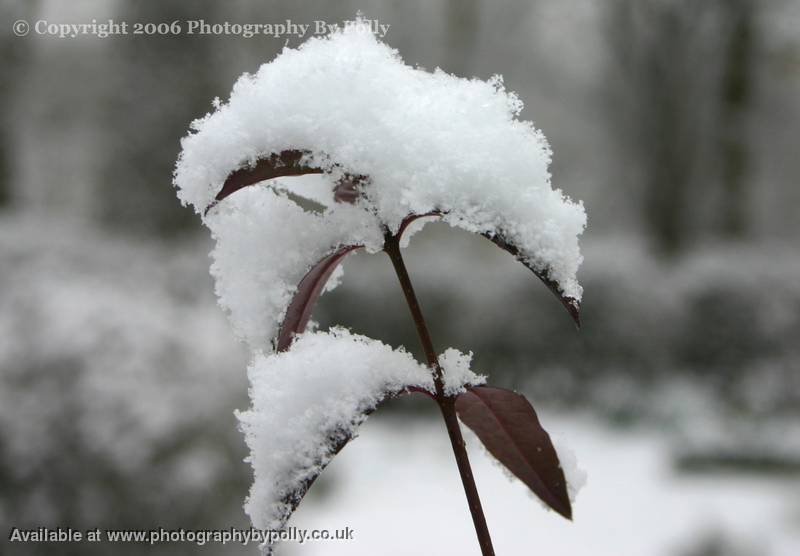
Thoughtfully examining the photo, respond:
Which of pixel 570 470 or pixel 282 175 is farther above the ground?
pixel 282 175

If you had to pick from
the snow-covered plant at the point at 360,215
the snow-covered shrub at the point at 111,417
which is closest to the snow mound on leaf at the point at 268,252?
the snow-covered plant at the point at 360,215

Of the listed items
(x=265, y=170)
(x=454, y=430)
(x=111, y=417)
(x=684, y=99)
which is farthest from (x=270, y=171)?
(x=684, y=99)

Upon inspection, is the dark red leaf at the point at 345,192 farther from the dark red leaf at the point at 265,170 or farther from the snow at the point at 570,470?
the snow at the point at 570,470

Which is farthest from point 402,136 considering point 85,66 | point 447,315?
point 85,66

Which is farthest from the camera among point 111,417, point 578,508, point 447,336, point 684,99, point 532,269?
point 684,99

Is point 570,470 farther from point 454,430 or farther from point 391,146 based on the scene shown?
point 391,146

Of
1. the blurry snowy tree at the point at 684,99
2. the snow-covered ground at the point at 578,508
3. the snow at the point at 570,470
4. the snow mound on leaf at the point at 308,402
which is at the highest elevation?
the blurry snowy tree at the point at 684,99

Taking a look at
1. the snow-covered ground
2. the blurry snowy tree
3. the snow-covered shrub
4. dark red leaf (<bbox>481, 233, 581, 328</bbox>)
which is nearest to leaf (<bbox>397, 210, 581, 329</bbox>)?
dark red leaf (<bbox>481, 233, 581, 328</bbox>)
